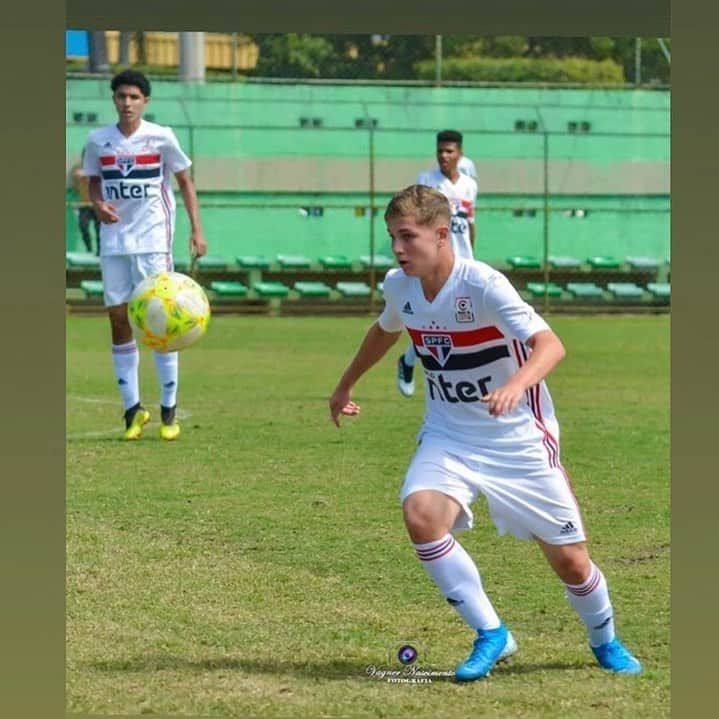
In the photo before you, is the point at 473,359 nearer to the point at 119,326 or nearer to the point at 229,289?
the point at 119,326

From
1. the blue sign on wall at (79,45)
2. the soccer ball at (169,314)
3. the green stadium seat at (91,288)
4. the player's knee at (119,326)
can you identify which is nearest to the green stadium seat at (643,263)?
the green stadium seat at (91,288)

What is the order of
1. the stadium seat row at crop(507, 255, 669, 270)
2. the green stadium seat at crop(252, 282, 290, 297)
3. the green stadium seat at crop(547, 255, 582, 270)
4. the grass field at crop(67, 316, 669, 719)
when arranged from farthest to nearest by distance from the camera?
the green stadium seat at crop(547, 255, 582, 270), the stadium seat row at crop(507, 255, 669, 270), the green stadium seat at crop(252, 282, 290, 297), the grass field at crop(67, 316, 669, 719)

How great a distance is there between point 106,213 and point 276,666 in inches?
227

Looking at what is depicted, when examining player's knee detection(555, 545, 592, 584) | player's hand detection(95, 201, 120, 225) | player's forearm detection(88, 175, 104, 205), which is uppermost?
player's forearm detection(88, 175, 104, 205)

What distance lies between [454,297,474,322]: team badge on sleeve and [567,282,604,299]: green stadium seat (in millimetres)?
20419

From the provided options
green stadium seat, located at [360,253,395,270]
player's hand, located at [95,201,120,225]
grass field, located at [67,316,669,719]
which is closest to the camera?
grass field, located at [67,316,669,719]

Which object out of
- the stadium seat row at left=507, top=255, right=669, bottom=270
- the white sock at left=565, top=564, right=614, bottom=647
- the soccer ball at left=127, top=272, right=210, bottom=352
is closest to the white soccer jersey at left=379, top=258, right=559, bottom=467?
the white sock at left=565, top=564, right=614, bottom=647

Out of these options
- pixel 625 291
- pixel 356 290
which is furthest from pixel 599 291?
pixel 356 290

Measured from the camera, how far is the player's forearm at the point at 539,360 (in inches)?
201

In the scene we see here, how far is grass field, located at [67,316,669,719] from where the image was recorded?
529 centimetres

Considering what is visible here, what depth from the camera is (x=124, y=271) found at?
11.3 meters

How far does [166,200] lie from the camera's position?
37.7 ft

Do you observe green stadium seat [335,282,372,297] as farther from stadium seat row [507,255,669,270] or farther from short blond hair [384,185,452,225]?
short blond hair [384,185,452,225]

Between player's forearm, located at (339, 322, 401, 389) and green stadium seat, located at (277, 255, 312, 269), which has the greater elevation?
player's forearm, located at (339, 322, 401, 389)
